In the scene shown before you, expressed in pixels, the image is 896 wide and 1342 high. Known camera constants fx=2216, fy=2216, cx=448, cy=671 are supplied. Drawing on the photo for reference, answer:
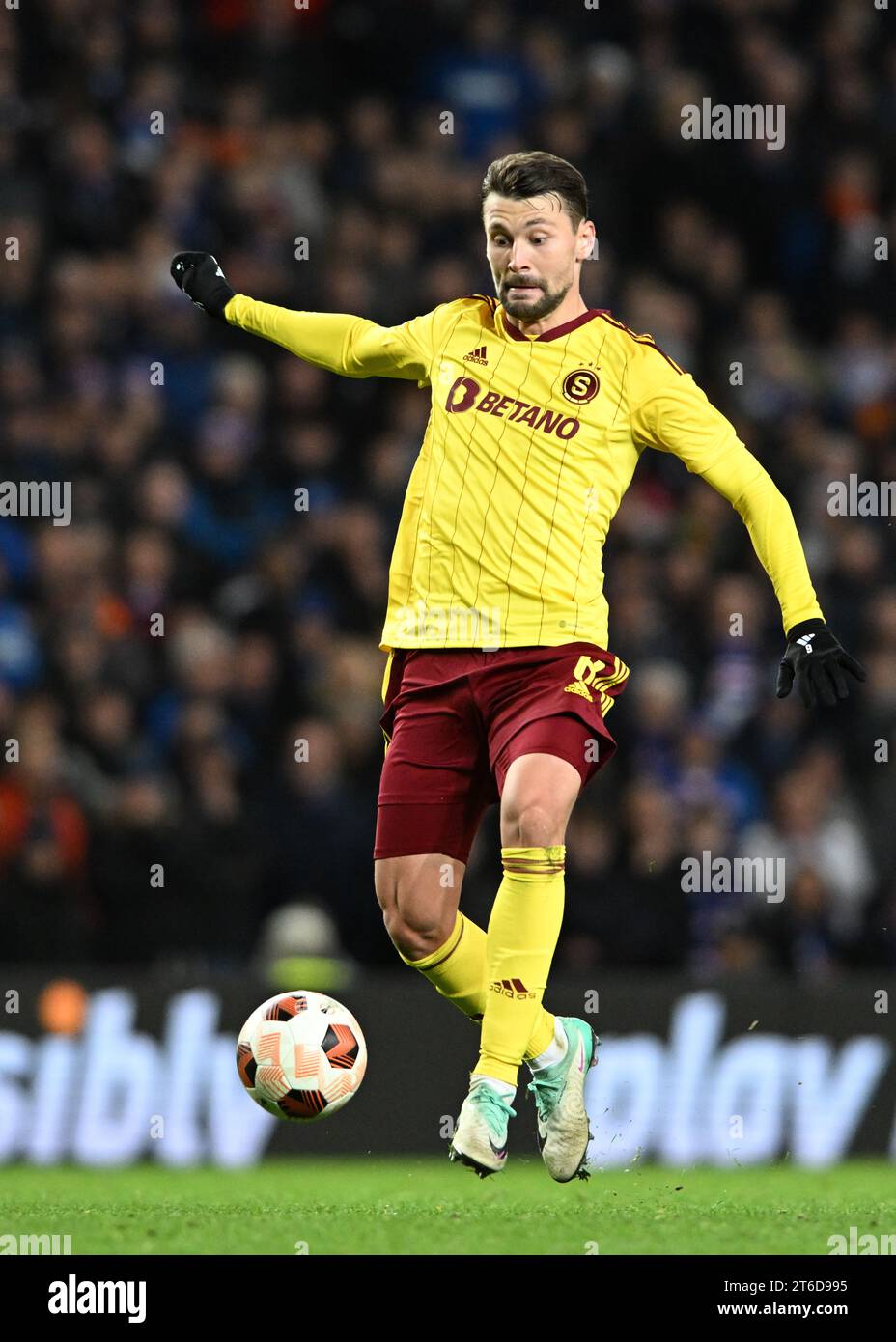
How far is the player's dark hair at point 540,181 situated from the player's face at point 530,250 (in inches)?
0.8

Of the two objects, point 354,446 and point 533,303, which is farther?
point 354,446

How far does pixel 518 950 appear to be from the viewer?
5895 mm

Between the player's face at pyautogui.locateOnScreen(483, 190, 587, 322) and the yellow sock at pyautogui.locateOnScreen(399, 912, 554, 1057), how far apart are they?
1.76 metres

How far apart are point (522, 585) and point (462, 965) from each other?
115 centimetres

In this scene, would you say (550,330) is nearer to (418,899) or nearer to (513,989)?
(418,899)

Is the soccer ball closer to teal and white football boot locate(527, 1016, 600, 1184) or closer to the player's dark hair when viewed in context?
teal and white football boot locate(527, 1016, 600, 1184)

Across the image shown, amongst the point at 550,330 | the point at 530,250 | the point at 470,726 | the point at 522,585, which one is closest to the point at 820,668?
the point at 522,585

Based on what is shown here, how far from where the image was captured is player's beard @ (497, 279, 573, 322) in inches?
237

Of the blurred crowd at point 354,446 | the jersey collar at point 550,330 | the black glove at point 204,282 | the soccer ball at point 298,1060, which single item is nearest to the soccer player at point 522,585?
the jersey collar at point 550,330

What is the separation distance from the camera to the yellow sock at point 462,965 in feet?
20.8

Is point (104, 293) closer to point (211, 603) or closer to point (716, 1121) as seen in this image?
point (211, 603)

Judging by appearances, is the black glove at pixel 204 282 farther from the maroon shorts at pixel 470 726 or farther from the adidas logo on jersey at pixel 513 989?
the adidas logo on jersey at pixel 513 989

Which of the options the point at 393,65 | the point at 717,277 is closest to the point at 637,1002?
the point at 717,277

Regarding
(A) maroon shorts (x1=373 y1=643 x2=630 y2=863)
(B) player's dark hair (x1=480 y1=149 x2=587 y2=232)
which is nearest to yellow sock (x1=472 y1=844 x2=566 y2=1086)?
(A) maroon shorts (x1=373 y1=643 x2=630 y2=863)
